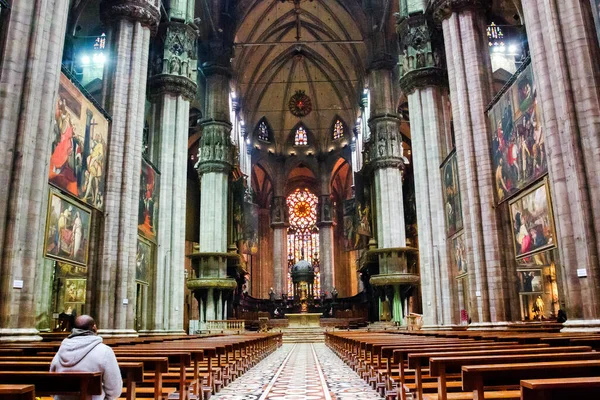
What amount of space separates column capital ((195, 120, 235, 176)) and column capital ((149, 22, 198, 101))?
10.0 meters

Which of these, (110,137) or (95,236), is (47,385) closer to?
(95,236)

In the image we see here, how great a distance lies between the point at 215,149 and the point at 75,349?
3086cm

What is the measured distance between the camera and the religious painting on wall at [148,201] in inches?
790

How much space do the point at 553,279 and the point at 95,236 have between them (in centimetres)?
1864

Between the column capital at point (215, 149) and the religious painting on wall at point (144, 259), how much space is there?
1312 cm

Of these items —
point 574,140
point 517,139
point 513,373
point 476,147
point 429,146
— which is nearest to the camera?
point 513,373

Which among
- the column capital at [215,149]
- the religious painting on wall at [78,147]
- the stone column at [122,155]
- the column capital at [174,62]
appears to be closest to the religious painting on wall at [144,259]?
the stone column at [122,155]

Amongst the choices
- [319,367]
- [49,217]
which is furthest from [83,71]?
[319,367]

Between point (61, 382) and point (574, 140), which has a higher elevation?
point (574, 140)

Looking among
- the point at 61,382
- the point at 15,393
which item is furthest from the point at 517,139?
the point at 15,393

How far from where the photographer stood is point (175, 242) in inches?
887

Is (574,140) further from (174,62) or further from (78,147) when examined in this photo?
(174,62)

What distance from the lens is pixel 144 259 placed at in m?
20.5

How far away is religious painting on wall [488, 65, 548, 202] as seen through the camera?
13109mm
